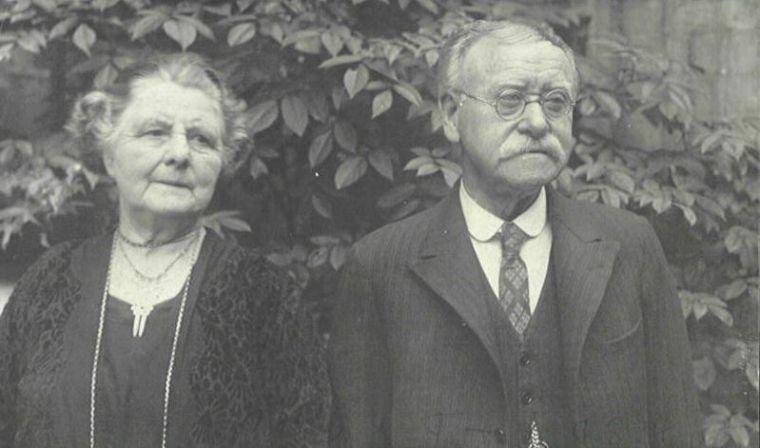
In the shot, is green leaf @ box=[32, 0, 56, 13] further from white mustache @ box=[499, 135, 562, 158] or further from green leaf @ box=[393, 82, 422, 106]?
white mustache @ box=[499, 135, 562, 158]

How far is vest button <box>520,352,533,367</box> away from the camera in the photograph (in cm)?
184

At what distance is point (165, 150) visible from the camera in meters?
1.87

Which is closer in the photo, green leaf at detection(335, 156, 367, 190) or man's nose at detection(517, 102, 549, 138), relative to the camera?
man's nose at detection(517, 102, 549, 138)

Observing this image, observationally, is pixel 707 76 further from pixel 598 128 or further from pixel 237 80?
A: pixel 237 80

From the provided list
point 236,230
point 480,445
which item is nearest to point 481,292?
point 480,445

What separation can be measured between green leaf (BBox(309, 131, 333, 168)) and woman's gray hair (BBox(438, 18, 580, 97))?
1.57 feet

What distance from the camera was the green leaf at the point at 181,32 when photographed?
2.28 metres

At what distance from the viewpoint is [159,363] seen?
186cm

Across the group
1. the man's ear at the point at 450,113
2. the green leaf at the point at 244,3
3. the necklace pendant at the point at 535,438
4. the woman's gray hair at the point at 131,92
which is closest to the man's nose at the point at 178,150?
the woman's gray hair at the point at 131,92

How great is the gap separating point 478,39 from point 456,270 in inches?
17.8

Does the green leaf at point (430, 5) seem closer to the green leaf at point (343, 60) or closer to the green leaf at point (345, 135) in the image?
the green leaf at point (343, 60)

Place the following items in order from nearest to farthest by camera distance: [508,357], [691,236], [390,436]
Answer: [508,357], [390,436], [691,236]

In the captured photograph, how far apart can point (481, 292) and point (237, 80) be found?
88cm

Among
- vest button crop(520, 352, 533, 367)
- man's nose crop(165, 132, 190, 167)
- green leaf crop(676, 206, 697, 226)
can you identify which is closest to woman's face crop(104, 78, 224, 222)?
man's nose crop(165, 132, 190, 167)
